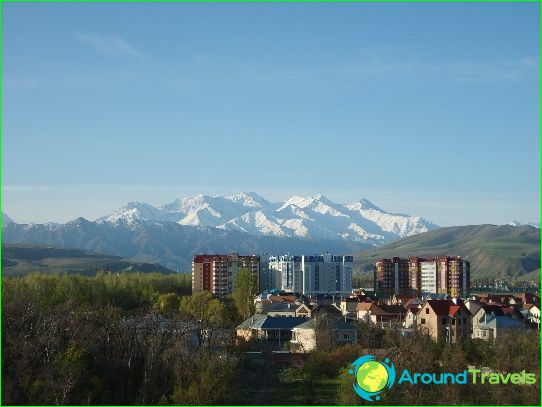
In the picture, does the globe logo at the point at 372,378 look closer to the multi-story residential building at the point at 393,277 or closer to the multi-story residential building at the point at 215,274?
the multi-story residential building at the point at 215,274

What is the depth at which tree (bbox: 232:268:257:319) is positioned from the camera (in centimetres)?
4771

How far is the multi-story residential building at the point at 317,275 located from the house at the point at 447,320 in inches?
1843

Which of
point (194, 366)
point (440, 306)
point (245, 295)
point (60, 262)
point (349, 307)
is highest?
point (440, 306)

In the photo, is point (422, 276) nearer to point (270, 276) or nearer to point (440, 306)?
point (270, 276)

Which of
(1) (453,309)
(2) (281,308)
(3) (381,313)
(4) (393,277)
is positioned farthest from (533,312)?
(4) (393,277)

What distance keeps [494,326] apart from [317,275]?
154ft

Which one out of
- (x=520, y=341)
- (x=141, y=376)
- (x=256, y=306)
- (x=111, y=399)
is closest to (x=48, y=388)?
(x=111, y=399)

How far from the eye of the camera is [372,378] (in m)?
19.5

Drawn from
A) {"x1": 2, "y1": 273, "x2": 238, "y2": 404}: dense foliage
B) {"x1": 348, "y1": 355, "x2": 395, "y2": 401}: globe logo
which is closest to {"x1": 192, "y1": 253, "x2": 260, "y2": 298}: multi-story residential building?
{"x1": 2, "y1": 273, "x2": 238, "y2": 404}: dense foliage

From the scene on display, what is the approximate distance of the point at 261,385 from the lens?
2486cm

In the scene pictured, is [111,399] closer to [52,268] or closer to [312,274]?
[312,274]

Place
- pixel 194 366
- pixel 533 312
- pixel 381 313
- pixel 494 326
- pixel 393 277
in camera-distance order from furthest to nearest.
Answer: pixel 393 277
pixel 533 312
pixel 381 313
pixel 494 326
pixel 194 366

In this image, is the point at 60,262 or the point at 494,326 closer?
the point at 494,326

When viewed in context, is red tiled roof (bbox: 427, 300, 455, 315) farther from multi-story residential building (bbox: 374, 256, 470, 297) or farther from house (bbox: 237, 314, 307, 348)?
multi-story residential building (bbox: 374, 256, 470, 297)
